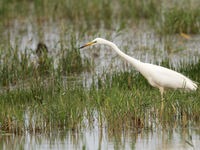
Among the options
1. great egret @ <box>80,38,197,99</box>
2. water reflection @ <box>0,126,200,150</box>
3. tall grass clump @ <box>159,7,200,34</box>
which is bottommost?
water reflection @ <box>0,126,200,150</box>

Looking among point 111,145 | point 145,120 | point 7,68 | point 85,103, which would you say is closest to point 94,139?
point 111,145

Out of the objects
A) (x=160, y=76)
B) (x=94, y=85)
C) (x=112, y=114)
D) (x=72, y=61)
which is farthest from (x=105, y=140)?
(x=72, y=61)

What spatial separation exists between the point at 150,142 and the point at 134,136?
1.11ft

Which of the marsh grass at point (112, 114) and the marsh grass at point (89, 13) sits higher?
the marsh grass at point (89, 13)

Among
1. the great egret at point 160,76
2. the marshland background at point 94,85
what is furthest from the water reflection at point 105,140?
the great egret at point 160,76

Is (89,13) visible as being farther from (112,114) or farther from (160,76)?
(112,114)

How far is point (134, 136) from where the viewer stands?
7516 millimetres

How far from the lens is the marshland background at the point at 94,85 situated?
7.63 metres

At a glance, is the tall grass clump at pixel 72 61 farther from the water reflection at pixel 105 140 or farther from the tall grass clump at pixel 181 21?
the water reflection at pixel 105 140

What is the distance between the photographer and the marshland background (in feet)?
25.0

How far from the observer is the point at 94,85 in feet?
35.4

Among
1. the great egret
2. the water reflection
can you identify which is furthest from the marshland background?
the great egret

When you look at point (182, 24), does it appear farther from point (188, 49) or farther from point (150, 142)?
point (150, 142)

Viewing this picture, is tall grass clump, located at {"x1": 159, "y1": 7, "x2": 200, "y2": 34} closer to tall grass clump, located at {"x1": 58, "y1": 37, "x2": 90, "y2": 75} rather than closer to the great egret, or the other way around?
tall grass clump, located at {"x1": 58, "y1": 37, "x2": 90, "y2": 75}
